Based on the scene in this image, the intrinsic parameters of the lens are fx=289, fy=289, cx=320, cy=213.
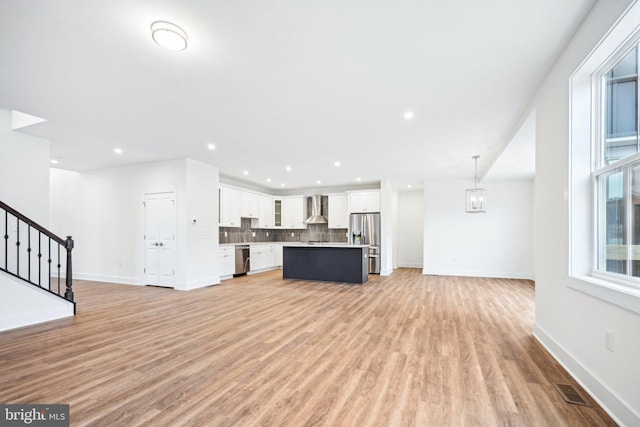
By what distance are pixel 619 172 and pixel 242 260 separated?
24.8 feet

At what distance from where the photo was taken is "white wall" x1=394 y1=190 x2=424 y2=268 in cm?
1026

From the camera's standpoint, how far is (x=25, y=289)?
385 centimetres

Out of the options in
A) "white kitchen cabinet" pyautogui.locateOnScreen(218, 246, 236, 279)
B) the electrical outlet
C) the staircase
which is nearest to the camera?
the electrical outlet

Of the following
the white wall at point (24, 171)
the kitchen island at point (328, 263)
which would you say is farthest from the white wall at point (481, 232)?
the white wall at point (24, 171)

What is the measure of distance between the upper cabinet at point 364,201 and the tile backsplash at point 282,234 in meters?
1.14

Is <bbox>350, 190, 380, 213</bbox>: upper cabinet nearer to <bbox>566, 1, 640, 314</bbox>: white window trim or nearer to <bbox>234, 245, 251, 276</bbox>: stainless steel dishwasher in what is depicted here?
<bbox>234, 245, 251, 276</bbox>: stainless steel dishwasher

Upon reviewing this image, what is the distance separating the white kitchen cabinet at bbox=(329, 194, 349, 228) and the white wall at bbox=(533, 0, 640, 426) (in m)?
6.29

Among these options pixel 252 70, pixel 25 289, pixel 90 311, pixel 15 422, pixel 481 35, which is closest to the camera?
pixel 15 422

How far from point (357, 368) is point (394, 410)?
64 cm

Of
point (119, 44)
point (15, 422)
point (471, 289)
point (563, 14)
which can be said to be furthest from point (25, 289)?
point (471, 289)

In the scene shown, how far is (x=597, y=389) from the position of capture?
205cm

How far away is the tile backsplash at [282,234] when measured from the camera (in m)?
8.91

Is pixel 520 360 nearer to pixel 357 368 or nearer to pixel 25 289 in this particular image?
pixel 357 368

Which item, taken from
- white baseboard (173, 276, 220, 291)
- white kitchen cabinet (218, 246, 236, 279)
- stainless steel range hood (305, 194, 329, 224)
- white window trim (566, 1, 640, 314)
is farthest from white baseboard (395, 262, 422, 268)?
white window trim (566, 1, 640, 314)
